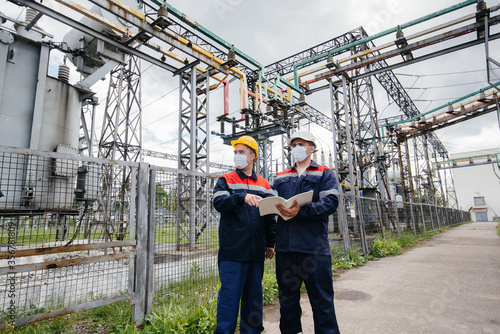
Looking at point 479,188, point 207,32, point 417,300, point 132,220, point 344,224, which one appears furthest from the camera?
point 479,188

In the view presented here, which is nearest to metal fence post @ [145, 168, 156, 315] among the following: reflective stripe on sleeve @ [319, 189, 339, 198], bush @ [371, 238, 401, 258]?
reflective stripe on sleeve @ [319, 189, 339, 198]

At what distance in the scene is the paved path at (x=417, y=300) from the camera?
2.96 metres

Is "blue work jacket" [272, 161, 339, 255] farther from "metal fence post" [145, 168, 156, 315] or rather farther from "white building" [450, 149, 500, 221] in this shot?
"white building" [450, 149, 500, 221]

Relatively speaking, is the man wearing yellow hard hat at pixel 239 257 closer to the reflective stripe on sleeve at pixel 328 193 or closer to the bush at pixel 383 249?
the reflective stripe on sleeve at pixel 328 193

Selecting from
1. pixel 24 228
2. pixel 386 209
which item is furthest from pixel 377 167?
pixel 24 228

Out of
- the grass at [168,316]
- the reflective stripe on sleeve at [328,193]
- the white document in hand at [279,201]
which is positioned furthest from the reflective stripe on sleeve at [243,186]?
the grass at [168,316]

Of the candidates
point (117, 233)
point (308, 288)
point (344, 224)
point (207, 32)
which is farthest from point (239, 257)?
point (207, 32)

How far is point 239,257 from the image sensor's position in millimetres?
2318

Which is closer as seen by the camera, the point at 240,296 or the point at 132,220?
the point at 240,296

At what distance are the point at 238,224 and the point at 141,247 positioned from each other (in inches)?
50.9

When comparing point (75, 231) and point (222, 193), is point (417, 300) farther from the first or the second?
point (75, 231)

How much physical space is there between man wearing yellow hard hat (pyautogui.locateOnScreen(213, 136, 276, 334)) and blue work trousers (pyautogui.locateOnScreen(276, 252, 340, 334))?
0.23 meters

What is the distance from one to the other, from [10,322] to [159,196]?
1.67 metres

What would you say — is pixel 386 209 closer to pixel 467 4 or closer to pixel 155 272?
pixel 467 4
